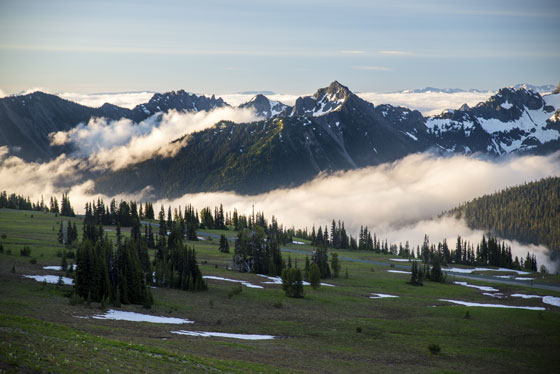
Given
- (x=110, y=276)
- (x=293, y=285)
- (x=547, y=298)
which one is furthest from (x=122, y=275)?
(x=547, y=298)

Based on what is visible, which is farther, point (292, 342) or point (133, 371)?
point (292, 342)

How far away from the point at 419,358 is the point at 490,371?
22.5 ft

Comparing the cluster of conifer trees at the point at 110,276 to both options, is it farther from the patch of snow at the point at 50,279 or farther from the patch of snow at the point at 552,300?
the patch of snow at the point at 552,300

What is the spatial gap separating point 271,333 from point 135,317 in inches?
621

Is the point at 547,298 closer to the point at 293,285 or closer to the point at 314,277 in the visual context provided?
the point at 314,277

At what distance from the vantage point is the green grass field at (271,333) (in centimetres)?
3556

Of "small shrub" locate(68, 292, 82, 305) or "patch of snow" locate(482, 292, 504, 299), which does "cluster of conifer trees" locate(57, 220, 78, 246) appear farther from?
"patch of snow" locate(482, 292, 504, 299)

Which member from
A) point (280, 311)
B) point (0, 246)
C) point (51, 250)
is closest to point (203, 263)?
point (51, 250)

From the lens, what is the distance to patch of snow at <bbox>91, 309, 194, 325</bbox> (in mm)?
55219

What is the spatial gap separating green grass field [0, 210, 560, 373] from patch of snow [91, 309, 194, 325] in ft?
5.61

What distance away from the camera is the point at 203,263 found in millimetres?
122062

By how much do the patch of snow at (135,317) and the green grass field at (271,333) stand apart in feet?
5.61

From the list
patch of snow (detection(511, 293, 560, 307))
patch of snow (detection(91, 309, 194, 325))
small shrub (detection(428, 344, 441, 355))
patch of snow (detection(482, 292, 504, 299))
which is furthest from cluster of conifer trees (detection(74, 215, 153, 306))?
patch of snow (detection(511, 293, 560, 307))

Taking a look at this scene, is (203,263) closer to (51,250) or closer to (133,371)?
(51,250)
